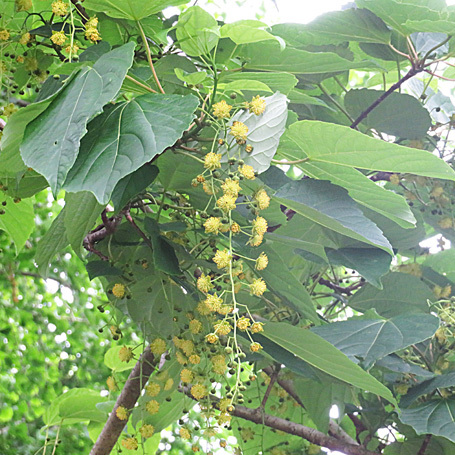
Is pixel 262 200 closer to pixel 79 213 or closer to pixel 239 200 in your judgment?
pixel 239 200

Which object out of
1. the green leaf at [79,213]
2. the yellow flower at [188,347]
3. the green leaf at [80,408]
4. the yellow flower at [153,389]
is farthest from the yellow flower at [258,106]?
the green leaf at [80,408]

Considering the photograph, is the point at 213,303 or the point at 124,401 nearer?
the point at 213,303

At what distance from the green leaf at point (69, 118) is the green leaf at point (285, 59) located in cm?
25

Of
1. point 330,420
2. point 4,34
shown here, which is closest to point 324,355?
point 330,420

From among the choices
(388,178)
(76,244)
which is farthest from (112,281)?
(388,178)

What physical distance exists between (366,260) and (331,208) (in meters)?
0.18

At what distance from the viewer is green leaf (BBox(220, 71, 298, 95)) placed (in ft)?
2.11

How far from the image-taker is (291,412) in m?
1.18

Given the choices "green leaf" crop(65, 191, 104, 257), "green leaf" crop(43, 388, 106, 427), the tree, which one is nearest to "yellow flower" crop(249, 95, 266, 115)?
the tree

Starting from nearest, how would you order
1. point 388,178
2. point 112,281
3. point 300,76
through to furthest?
point 112,281 → point 300,76 → point 388,178

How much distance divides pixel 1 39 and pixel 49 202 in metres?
2.94

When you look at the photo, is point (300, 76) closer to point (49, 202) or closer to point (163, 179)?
point (163, 179)

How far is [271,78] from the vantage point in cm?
65

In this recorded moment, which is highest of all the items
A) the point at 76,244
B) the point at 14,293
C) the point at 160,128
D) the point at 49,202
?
the point at 160,128
